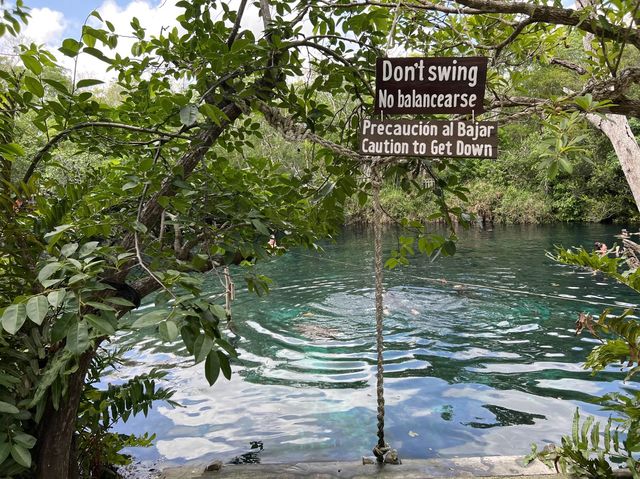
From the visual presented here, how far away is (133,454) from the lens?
12.8 feet

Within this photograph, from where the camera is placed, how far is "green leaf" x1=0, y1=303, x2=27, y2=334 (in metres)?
1.15

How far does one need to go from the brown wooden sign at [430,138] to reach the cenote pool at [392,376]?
2.72 meters

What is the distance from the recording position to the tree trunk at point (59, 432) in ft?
7.15

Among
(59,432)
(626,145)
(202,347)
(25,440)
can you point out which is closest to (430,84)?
(202,347)

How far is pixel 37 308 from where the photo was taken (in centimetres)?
123

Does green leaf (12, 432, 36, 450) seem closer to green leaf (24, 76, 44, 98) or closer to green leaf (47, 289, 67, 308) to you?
green leaf (47, 289, 67, 308)

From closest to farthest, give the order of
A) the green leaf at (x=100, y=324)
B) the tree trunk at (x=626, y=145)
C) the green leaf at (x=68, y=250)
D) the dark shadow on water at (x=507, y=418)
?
the green leaf at (x=100, y=324)
the green leaf at (x=68, y=250)
the tree trunk at (x=626, y=145)
the dark shadow on water at (x=507, y=418)

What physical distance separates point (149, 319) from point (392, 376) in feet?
15.9

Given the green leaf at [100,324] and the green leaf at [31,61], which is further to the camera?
the green leaf at [31,61]

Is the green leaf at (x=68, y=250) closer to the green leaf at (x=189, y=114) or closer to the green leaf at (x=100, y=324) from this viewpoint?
the green leaf at (x=100, y=324)

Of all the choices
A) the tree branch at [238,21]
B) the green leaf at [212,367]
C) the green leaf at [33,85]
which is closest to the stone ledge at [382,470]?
the green leaf at [212,367]

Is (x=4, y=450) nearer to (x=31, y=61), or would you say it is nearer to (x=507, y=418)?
(x=31, y=61)

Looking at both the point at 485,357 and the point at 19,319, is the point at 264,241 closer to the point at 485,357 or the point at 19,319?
the point at 19,319

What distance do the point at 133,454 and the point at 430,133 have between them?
11.8ft
